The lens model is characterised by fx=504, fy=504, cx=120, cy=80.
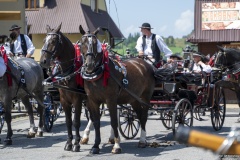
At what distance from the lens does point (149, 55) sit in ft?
36.2

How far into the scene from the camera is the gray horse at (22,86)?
10.2 metres

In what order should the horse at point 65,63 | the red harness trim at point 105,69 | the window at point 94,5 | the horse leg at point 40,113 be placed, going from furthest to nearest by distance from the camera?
the window at point 94,5 → the horse leg at point 40,113 → the horse at point 65,63 → the red harness trim at point 105,69

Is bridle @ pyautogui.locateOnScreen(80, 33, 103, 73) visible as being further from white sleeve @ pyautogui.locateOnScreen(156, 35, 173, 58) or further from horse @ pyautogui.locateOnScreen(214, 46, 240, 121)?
horse @ pyautogui.locateOnScreen(214, 46, 240, 121)

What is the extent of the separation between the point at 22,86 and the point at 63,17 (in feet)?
92.1

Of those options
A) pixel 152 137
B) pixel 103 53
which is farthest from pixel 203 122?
pixel 103 53

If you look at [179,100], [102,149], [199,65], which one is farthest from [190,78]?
[102,149]

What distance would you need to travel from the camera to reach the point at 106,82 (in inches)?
340

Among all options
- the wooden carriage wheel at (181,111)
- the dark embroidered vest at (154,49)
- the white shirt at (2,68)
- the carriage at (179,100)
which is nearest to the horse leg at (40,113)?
the white shirt at (2,68)

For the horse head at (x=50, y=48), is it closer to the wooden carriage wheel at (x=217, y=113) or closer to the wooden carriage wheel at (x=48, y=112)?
the wooden carriage wheel at (x=48, y=112)

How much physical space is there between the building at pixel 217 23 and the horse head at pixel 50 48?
1296cm

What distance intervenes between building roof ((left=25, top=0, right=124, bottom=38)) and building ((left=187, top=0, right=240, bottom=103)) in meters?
16.3

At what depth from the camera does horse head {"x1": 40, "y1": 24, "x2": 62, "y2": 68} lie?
8.85 m

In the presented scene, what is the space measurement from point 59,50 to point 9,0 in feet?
51.3

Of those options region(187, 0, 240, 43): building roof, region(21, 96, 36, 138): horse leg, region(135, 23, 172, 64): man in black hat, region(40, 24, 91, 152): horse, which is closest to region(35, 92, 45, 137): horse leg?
region(21, 96, 36, 138): horse leg
